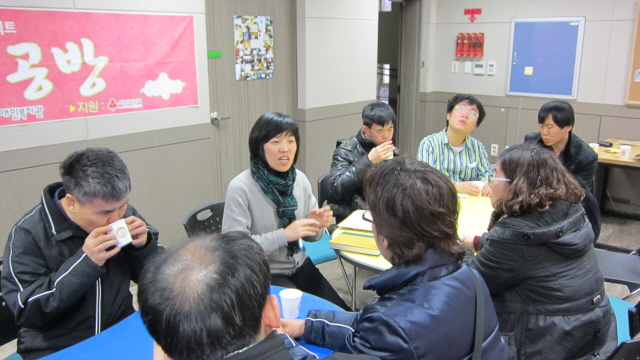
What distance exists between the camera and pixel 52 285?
1.80 m

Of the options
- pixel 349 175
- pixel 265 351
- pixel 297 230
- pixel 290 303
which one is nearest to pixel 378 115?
pixel 349 175

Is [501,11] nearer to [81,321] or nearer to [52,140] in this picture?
[52,140]

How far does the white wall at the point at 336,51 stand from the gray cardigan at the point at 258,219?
2.73 m

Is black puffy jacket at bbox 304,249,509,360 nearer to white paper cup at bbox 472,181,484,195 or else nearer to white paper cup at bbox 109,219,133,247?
white paper cup at bbox 109,219,133,247

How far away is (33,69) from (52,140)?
0.47 metres

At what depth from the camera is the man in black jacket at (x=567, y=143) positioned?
3512mm

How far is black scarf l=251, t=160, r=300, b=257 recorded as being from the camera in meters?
2.46

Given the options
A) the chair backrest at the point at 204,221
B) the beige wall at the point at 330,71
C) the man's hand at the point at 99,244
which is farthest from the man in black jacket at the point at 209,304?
the beige wall at the point at 330,71

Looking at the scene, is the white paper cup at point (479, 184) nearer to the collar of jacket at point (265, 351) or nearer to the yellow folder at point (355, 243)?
the yellow folder at point (355, 243)

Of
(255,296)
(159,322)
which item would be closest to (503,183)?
(255,296)

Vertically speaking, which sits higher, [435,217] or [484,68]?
[484,68]

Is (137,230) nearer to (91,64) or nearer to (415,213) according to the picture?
(415,213)

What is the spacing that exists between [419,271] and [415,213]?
0.16m

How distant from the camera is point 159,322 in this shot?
100 centimetres
